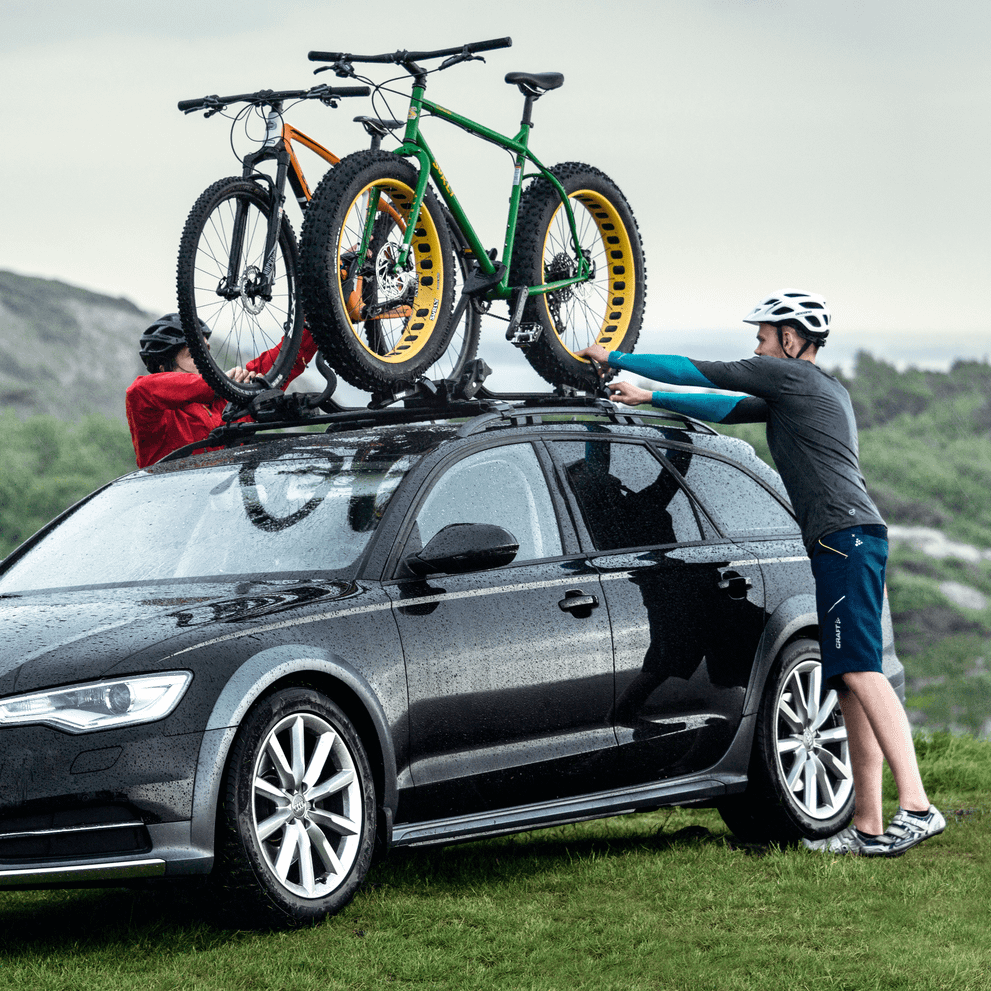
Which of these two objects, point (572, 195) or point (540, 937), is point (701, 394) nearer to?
point (572, 195)

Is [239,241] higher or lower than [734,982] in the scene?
higher

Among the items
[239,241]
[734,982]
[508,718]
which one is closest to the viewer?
[734,982]

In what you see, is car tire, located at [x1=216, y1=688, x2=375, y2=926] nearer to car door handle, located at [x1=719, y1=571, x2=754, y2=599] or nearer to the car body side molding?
the car body side molding

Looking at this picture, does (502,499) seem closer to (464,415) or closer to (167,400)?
(464,415)

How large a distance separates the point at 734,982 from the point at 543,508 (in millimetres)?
2220

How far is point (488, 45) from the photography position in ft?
23.3

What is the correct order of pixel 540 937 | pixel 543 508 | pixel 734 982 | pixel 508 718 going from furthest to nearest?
pixel 543 508 → pixel 508 718 → pixel 540 937 → pixel 734 982

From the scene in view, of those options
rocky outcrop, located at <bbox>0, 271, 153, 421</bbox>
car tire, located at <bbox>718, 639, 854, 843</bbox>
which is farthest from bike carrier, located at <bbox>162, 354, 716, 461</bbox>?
rocky outcrop, located at <bbox>0, 271, 153, 421</bbox>

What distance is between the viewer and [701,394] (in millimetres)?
7480

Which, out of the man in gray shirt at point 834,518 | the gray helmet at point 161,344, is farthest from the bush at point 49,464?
the man in gray shirt at point 834,518

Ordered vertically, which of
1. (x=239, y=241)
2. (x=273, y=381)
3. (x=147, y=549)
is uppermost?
(x=239, y=241)

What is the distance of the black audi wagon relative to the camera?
4742 mm

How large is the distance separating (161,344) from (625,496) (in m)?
2.74

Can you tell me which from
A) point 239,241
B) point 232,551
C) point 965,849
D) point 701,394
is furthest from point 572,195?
point 965,849
